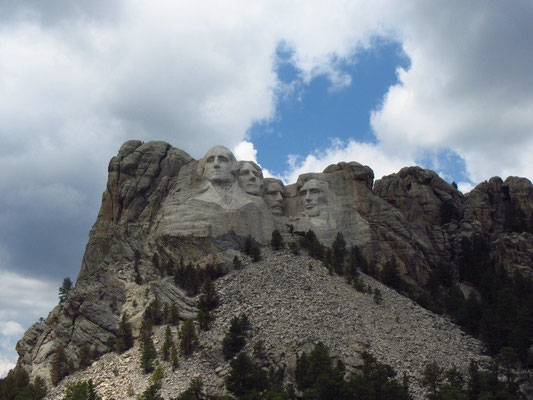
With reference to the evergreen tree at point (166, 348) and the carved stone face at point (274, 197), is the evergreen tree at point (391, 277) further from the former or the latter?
the evergreen tree at point (166, 348)

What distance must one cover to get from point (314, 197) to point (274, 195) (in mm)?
2789

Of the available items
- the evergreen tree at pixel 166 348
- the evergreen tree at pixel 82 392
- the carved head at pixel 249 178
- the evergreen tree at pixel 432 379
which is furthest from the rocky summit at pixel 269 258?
the evergreen tree at pixel 82 392

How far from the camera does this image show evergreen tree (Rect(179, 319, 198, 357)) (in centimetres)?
4106

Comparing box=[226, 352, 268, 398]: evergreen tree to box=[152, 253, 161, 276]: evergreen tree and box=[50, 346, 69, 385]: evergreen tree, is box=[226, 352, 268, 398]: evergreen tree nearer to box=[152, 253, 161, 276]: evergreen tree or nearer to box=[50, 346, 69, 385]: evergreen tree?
box=[50, 346, 69, 385]: evergreen tree

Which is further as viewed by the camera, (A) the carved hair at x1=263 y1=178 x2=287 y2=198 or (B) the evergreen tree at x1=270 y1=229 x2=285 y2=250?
(A) the carved hair at x1=263 y1=178 x2=287 y2=198

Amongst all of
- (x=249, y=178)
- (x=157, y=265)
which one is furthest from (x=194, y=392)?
(x=249, y=178)

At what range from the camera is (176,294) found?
46.2 m

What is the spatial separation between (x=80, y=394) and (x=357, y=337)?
45.3ft

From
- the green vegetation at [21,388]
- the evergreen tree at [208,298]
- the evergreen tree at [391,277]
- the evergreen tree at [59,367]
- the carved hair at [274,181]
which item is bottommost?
the green vegetation at [21,388]

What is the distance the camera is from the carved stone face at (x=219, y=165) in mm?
54125

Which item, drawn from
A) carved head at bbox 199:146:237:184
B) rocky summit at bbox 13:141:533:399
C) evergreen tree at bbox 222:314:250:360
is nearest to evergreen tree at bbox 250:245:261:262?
rocky summit at bbox 13:141:533:399

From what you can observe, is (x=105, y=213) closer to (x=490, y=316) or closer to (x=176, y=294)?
(x=176, y=294)

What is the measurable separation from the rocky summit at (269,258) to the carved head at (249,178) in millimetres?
74

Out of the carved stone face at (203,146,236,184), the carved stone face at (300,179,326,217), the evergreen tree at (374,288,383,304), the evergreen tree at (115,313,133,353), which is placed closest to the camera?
the evergreen tree at (115,313,133,353)
